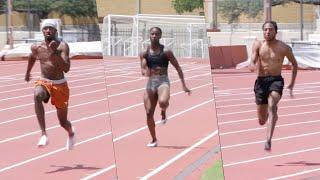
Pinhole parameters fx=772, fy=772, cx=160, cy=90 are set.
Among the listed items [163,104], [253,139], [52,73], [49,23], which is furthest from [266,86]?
[163,104]

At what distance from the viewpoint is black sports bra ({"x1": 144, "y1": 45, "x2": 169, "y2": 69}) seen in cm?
250

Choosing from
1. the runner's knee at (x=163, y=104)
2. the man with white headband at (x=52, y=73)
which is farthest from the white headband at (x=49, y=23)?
the runner's knee at (x=163, y=104)

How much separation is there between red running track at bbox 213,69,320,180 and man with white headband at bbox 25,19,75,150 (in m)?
1.25

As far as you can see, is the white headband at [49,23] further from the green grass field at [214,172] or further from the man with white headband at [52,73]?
the green grass field at [214,172]

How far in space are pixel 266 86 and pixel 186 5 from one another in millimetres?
1703

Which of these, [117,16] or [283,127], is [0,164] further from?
[283,127]

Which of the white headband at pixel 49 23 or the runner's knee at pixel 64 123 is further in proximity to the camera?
the runner's knee at pixel 64 123

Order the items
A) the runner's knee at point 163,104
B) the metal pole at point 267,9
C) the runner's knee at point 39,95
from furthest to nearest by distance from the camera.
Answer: the metal pole at point 267,9 < the runner's knee at point 39,95 < the runner's knee at point 163,104

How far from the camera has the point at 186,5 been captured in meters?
2.68

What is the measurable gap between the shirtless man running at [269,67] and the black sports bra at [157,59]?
1.47m

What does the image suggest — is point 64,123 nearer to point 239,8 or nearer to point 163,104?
point 163,104

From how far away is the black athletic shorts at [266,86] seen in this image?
427 cm

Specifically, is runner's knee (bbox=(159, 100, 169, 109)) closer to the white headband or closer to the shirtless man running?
the white headband

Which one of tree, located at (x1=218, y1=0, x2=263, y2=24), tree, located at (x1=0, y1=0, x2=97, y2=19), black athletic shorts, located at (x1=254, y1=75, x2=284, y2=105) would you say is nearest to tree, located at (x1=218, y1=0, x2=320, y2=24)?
tree, located at (x1=218, y1=0, x2=263, y2=24)
